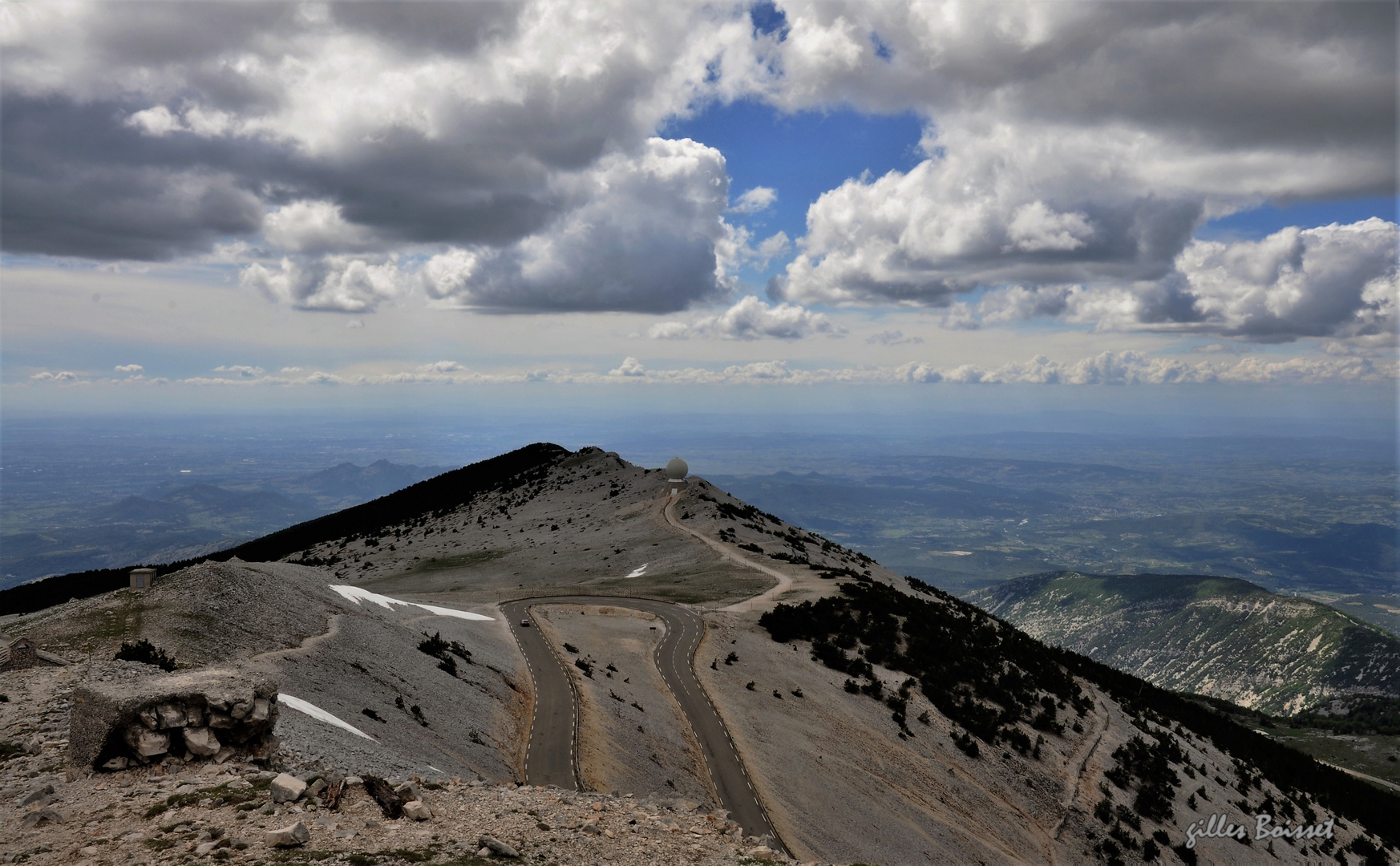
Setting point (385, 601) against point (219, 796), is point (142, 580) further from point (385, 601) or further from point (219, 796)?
point (219, 796)

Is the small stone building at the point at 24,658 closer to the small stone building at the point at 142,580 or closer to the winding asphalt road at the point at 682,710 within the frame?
the small stone building at the point at 142,580

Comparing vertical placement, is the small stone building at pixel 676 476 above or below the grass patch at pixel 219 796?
below

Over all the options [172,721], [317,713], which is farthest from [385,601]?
[172,721]
